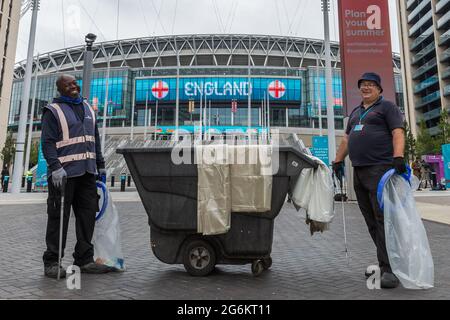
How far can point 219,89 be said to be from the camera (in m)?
67.8

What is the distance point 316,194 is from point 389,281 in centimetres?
97

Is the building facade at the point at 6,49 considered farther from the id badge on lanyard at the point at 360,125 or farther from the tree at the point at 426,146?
the tree at the point at 426,146

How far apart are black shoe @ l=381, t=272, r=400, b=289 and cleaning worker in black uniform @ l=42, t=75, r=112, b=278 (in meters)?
2.67

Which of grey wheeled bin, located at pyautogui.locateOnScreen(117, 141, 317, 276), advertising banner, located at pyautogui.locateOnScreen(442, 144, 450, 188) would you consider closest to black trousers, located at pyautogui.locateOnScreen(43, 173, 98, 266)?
grey wheeled bin, located at pyautogui.locateOnScreen(117, 141, 317, 276)

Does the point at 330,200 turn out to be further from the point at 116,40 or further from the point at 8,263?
the point at 116,40

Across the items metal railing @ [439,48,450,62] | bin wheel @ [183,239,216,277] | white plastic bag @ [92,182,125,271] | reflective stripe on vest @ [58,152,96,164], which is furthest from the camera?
metal railing @ [439,48,450,62]

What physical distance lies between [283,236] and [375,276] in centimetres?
303

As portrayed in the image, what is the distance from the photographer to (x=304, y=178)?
340 centimetres

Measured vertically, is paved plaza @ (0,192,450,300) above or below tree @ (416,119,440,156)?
below

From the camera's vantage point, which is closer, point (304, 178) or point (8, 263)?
point (304, 178)

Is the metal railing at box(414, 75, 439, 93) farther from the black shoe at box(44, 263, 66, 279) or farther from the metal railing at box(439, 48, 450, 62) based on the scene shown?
the black shoe at box(44, 263, 66, 279)

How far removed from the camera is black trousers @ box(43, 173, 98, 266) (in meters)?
3.48
